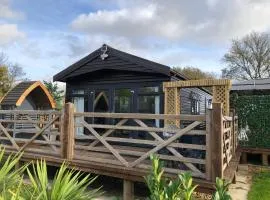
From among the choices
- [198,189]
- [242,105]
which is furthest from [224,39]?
[198,189]

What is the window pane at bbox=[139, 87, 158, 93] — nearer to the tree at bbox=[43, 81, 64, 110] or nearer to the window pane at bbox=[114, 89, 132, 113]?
the window pane at bbox=[114, 89, 132, 113]

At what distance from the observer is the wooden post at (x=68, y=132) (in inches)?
255

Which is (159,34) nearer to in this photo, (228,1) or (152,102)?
(228,1)

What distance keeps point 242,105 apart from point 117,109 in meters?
4.20

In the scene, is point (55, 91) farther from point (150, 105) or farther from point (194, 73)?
point (150, 105)

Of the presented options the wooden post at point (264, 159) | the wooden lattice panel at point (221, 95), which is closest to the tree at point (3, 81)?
the wooden lattice panel at point (221, 95)

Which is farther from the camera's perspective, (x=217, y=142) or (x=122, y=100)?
(x=122, y=100)

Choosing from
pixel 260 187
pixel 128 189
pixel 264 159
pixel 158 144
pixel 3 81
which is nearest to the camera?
pixel 158 144

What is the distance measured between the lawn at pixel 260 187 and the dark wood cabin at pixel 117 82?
3.21 metres

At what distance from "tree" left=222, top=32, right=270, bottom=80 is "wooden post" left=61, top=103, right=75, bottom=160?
25.1 m

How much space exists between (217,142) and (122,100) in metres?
5.52

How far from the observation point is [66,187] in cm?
291

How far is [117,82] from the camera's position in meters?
10.1

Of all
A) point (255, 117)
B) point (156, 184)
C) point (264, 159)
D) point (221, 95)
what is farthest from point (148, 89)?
point (156, 184)
